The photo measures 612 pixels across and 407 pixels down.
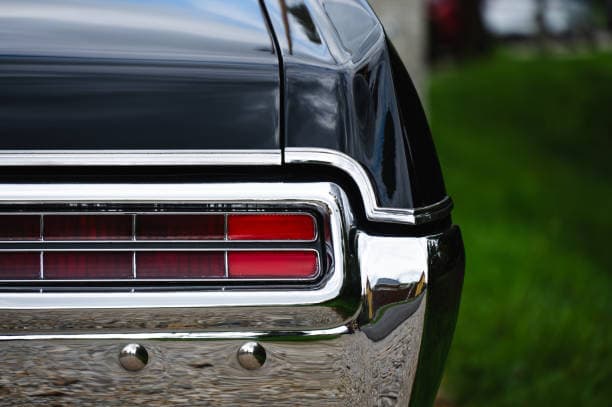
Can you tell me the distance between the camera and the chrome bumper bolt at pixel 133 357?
1366 millimetres

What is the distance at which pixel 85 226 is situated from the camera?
140cm

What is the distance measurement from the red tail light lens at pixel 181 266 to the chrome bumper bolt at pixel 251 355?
0.12 m

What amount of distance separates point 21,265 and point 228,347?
0.36 metres

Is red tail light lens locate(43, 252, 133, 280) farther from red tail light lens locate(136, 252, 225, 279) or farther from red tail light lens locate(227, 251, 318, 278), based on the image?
red tail light lens locate(227, 251, 318, 278)

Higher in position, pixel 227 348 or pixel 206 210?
pixel 206 210

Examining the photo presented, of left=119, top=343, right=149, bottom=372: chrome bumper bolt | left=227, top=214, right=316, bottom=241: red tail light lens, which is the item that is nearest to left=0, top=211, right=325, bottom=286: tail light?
left=227, top=214, right=316, bottom=241: red tail light lens

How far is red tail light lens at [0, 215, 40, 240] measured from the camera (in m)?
1.39

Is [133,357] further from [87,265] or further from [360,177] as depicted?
[360,177]

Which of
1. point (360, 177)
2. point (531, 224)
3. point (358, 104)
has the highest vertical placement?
point (358, 104)

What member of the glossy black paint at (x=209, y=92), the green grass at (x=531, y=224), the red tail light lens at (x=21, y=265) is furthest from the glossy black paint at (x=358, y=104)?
the green grass at (x=531, y=224)

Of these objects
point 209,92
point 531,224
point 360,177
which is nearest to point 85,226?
point 209,92

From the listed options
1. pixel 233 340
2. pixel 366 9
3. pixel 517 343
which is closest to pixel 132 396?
pixel 233 340

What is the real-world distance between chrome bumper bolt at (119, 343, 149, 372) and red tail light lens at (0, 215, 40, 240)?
0.76ft

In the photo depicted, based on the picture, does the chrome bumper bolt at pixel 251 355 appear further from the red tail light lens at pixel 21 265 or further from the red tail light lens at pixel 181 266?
the red tail light lens at pixel 21 265
